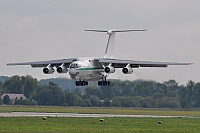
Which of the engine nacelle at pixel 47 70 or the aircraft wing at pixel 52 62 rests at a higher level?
the aircraft wing at pixel 52 62

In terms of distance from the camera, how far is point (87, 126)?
182ft

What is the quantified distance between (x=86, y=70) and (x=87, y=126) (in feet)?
75.1

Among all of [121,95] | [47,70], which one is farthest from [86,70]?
[121,95]

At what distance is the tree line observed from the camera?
104m

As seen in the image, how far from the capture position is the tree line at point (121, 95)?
340 feet

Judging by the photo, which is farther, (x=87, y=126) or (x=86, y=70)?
(x=86, y=70)

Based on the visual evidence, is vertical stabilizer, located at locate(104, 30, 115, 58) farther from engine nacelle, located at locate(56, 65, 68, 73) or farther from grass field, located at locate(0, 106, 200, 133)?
grass field, located at locate(0, 106, 200, 133)

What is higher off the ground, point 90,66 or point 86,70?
point 90,66

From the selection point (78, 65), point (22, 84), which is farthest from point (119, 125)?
point (22, 84)

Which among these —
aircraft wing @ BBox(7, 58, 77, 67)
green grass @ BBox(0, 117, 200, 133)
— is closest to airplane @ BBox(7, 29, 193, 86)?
aircraft wing @ BBox(7, 58, 77, 67)

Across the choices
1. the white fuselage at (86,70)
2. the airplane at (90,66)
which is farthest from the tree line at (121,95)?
the white fuselage at (86,70)

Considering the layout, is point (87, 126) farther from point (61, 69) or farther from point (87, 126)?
point (61, 69)

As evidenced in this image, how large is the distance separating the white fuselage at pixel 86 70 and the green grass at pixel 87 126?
1365 cm

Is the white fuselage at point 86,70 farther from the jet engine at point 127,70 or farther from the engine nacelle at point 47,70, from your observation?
the engine nacelle at point 47,70
